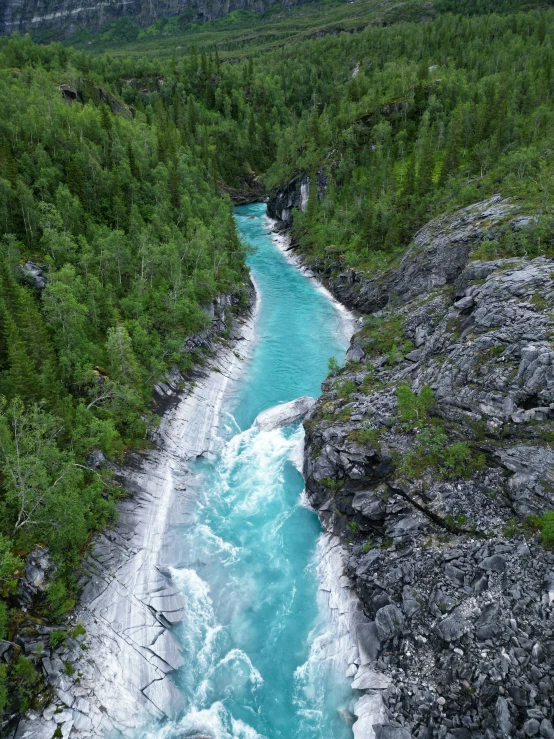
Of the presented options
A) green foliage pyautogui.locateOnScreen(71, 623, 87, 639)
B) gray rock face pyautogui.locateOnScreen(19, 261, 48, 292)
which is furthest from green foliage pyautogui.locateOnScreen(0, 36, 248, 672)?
green foliage pyautogui.locateOnScreen(71, 623, 87, 639)

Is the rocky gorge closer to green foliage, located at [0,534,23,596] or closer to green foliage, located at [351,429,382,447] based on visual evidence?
green foliage, located at [351,429,382,447]

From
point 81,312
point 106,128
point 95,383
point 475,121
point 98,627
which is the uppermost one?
point 106,128

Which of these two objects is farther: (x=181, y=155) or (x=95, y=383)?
(x=181, y=155)

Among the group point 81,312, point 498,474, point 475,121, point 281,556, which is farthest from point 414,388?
point 475,121

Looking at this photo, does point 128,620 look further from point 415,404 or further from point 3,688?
point 415,404

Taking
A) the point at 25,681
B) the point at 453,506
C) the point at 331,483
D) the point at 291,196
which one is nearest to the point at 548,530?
the point at 453,506

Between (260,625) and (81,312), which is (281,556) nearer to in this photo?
(260,625)

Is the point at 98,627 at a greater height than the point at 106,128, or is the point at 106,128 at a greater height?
the point at 106,128

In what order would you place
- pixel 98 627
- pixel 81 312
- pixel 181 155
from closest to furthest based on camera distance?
pixel 98 627, pixel 81 312, pixel 181 155
